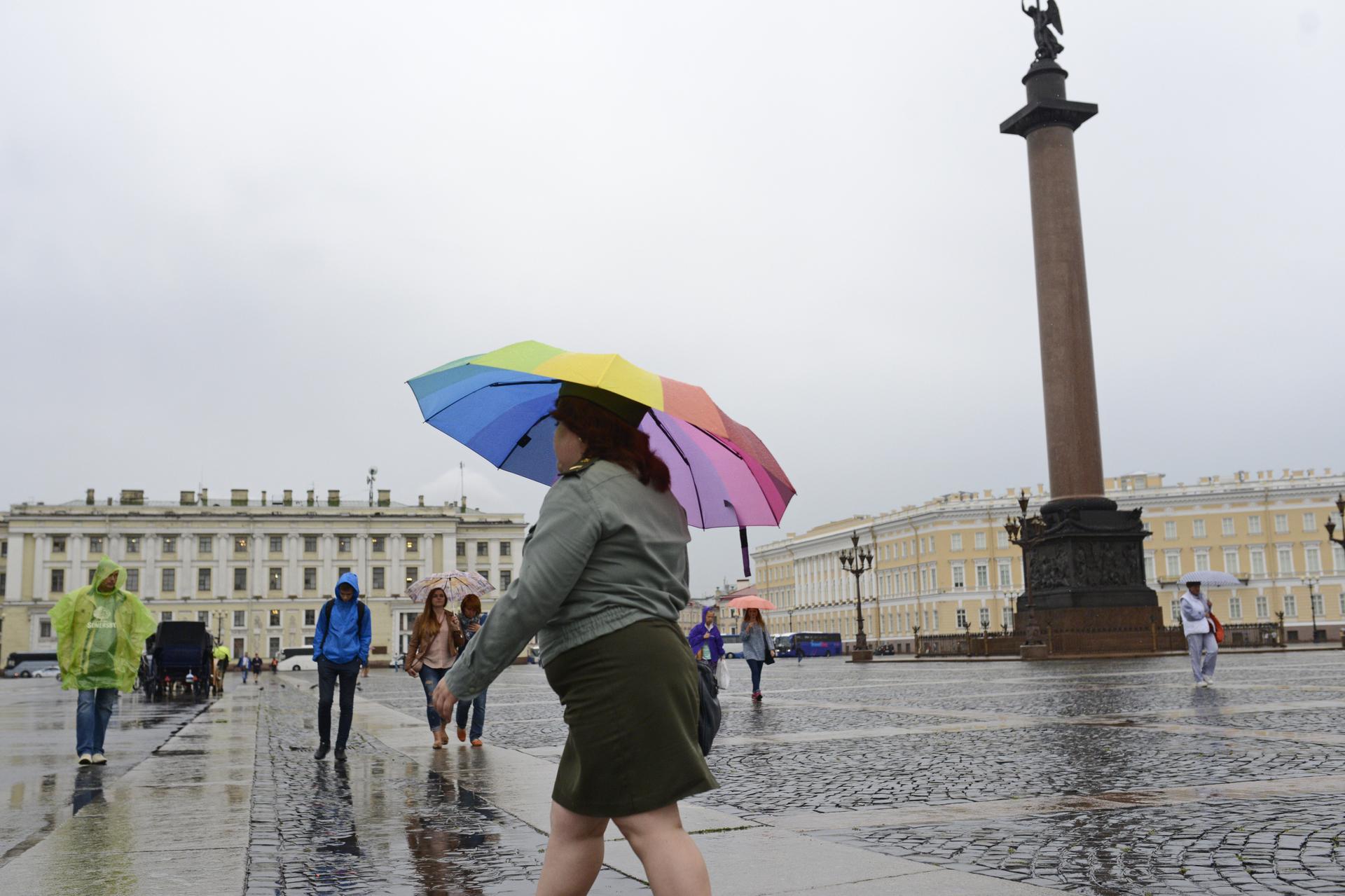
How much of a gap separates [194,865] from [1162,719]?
30.1 ft

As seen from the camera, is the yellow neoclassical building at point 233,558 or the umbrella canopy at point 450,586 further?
the yellow neoclassical building at point 233,558

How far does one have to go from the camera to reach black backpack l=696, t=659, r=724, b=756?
3188mm

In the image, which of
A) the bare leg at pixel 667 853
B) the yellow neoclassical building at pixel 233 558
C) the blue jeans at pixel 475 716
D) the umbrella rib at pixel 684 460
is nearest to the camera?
the bare leg at pixel 667 853

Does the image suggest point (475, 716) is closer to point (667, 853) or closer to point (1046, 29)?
point (667, 853)

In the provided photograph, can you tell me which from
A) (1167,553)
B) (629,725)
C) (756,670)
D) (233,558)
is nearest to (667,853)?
(629,725)

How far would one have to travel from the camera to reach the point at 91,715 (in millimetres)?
9281

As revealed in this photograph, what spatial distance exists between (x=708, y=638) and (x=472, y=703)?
5.50 meters

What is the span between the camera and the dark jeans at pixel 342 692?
390 inches

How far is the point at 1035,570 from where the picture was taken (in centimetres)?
3288

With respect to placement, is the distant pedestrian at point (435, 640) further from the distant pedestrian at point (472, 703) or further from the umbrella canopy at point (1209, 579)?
the umbrella canopy at point (1209, 579)

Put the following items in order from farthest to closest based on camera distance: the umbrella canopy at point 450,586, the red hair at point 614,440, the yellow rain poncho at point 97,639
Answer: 1. the umbrella canopy at point 450,586
2. the yellow rain poncho at point 97,639
3. the red hair at point 614,440

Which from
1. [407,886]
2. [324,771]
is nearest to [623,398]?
[407,886]

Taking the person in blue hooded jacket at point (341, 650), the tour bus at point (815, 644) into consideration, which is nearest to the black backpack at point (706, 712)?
the person in blue hooded jacket at point (341, 650)

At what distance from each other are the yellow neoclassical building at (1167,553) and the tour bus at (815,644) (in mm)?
4869
